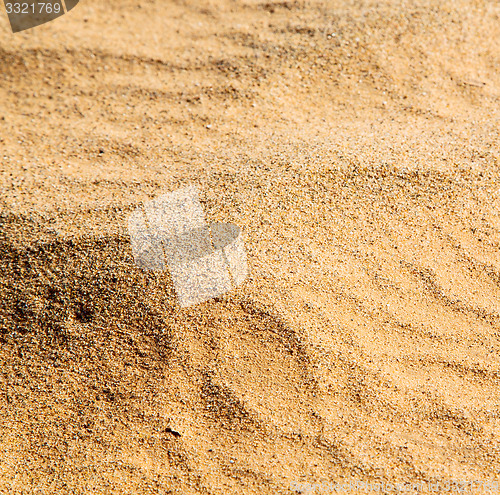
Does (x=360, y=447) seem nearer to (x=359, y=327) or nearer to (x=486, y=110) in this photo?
(x=359, y=327)

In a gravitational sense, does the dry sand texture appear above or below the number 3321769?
below

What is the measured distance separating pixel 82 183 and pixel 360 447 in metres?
1.64

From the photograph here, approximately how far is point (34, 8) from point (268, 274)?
2439mm

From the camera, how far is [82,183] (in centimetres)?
226

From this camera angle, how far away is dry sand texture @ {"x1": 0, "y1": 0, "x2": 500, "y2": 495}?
170 centimetres

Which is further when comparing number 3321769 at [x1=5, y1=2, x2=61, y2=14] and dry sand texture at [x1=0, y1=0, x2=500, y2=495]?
number 3321769 at [x1=5, y1=2, x2=61, y2=14]

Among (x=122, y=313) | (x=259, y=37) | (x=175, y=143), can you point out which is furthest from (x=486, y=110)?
(x=122, y=313)

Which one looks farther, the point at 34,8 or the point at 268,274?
the point at 34,8

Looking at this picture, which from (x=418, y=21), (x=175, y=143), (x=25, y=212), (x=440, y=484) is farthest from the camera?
(x=418, y=21)

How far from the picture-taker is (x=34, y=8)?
306 cm

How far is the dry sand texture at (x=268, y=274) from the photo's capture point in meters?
1.70

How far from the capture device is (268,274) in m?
1.95

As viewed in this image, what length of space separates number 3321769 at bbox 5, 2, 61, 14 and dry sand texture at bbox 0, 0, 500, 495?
567 millimetres

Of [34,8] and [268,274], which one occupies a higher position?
[34,8]
